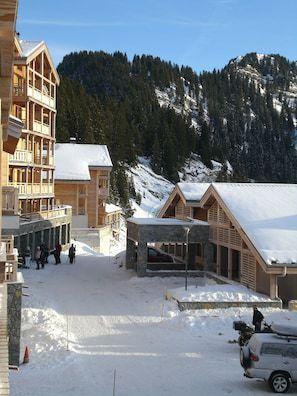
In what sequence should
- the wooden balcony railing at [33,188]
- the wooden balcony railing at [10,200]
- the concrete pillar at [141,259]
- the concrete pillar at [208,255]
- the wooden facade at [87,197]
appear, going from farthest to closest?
the wooden facade at [87,197], the wooden balcony railing at [33,188], the concrete pillar at [208,255], the concrete pillar at [141,259], the wooden balcony railing at [10,200]

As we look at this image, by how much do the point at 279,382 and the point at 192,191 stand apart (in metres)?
22.8

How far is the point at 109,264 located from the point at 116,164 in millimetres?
48755

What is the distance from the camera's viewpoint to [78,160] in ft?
167

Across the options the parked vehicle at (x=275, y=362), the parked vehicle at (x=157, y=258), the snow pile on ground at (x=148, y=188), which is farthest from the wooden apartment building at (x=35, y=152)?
the snow pile on ground at (x=148, y=188)

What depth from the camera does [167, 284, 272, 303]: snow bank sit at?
23016 mm

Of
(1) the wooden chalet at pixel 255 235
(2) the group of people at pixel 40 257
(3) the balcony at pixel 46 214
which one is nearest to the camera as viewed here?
(1) the wooden chalet at pixel 255 235

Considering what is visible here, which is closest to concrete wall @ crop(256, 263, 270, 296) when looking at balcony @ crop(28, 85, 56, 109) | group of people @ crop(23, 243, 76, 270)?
group of people @ crop(23, 243, 76, 270)

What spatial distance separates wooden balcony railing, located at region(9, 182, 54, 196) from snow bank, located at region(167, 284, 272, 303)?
48.3 ft

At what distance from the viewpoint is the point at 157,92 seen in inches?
6905

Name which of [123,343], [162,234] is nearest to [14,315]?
[123,343]

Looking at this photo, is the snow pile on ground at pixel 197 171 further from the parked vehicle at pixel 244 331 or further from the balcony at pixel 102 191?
the parked vehicle at pixel 244 331

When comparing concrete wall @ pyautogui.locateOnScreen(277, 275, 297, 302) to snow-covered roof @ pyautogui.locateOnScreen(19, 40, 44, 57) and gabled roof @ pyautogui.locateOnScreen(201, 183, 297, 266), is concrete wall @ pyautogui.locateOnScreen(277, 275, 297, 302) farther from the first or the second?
snow-covered roof @ pyautogui.locateOnScreen(19, 40, 44, 57)

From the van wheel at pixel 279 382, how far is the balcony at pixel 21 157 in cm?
2557

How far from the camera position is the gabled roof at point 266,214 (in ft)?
80.4
